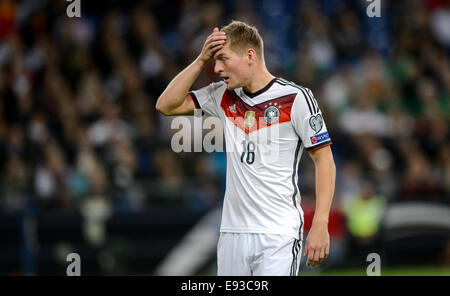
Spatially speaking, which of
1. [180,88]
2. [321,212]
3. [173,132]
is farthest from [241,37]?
[173,132]

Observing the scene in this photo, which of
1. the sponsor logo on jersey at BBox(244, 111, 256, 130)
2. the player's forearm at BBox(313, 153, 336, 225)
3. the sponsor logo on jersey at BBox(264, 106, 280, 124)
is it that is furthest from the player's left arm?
the sponsor logo on jersey at BBox(244, 111, 256, 130)

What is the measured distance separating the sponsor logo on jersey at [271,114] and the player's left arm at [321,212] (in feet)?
1.12

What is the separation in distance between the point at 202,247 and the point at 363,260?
2.28m

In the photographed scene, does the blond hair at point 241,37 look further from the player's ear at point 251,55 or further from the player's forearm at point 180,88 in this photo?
the player's forearm at point 180,88

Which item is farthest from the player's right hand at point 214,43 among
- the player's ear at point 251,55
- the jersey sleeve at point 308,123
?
the jersey sleeve at point 308,123

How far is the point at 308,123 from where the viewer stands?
5074 millimetres

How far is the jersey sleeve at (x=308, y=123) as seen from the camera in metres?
5.07

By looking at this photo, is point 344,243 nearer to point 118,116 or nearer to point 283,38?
point 118,116

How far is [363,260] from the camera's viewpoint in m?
10.8

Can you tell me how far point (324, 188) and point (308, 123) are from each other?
440mm

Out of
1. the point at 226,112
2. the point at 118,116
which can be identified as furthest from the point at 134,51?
the point at 226,112

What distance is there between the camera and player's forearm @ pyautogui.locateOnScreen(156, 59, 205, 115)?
5.26 meters

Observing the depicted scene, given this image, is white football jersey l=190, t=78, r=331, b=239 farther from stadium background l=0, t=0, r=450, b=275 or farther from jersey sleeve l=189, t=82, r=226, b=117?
stadium background l=0, t=0, r=450, b=275

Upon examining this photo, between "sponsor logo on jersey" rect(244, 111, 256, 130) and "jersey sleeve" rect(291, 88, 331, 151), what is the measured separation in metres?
0.28
